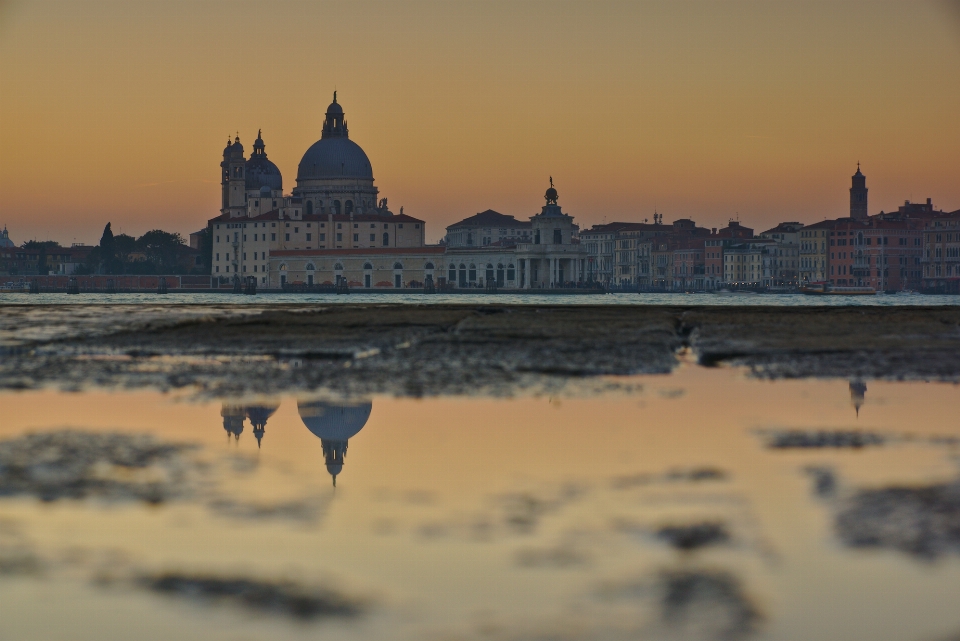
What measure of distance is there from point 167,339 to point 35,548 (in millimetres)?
14070

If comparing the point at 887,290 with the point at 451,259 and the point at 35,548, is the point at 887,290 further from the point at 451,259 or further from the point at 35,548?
→ the point at 35,548

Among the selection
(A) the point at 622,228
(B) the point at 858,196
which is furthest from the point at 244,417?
(B) the point at 858,196

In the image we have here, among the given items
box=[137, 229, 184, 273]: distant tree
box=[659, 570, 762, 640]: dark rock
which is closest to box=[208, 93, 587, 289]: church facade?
box=[137, 229, 184, 273]: distant tree

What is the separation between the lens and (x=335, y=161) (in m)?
128

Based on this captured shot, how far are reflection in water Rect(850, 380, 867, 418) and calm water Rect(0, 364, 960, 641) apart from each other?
0.71 metres

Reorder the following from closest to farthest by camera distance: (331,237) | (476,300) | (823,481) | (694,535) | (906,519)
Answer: (694,535) < (906,519) < (823,481) < (476,300) < (331,237)

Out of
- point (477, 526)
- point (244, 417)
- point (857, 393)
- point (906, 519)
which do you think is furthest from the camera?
point (857, 393)

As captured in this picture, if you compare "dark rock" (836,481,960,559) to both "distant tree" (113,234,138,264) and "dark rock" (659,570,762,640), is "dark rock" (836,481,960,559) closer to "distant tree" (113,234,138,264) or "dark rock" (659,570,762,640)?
"dark rock" (659,570,762,640)

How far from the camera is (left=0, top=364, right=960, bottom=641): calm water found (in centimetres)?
490

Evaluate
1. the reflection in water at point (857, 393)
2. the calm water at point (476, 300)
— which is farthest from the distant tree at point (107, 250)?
the reflection in water at point (857, 393)

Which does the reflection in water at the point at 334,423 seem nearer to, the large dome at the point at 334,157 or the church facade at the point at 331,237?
the church facade at the point at 331,237

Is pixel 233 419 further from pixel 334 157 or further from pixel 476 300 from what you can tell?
pixel 334 157

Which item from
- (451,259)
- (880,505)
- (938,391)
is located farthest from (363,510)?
(451,259)

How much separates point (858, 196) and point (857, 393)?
161m
